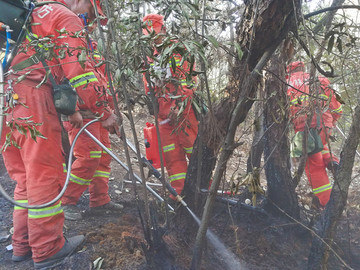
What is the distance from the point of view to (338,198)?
195 cm

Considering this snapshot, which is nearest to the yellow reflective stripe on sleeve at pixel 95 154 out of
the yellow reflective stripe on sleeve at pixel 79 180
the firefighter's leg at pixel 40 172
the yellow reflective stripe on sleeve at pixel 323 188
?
the yellow reflective stripe on sleeve at pixel 79 180

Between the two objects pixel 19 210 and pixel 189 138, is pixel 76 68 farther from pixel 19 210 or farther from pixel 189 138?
pixel 189 138

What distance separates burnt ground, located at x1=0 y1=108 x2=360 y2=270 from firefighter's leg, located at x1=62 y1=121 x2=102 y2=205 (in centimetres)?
31

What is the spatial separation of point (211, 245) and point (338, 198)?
3.97 feet

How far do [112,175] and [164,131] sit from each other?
5.20 feet

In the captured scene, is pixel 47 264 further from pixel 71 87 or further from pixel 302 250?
pixel 302 250

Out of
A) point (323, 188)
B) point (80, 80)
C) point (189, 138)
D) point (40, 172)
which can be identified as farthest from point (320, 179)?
point (40, 172)

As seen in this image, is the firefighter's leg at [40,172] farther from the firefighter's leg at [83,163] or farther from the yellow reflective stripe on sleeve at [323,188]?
the yellow reflective stripe on sleeve at [323,188]

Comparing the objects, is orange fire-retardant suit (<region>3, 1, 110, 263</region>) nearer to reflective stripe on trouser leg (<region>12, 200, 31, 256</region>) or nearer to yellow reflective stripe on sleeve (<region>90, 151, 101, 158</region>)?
reflective stripe on trouser leg (<region>12, 200, 31, 256</region>)

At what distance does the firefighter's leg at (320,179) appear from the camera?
373 cm

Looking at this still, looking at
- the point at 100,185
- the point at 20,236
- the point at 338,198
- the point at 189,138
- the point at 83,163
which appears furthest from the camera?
the point at 189,138

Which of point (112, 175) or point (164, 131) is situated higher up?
point (164, 131)

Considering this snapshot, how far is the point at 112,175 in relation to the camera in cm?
463

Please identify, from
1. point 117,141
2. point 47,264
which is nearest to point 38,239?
point 47,264
